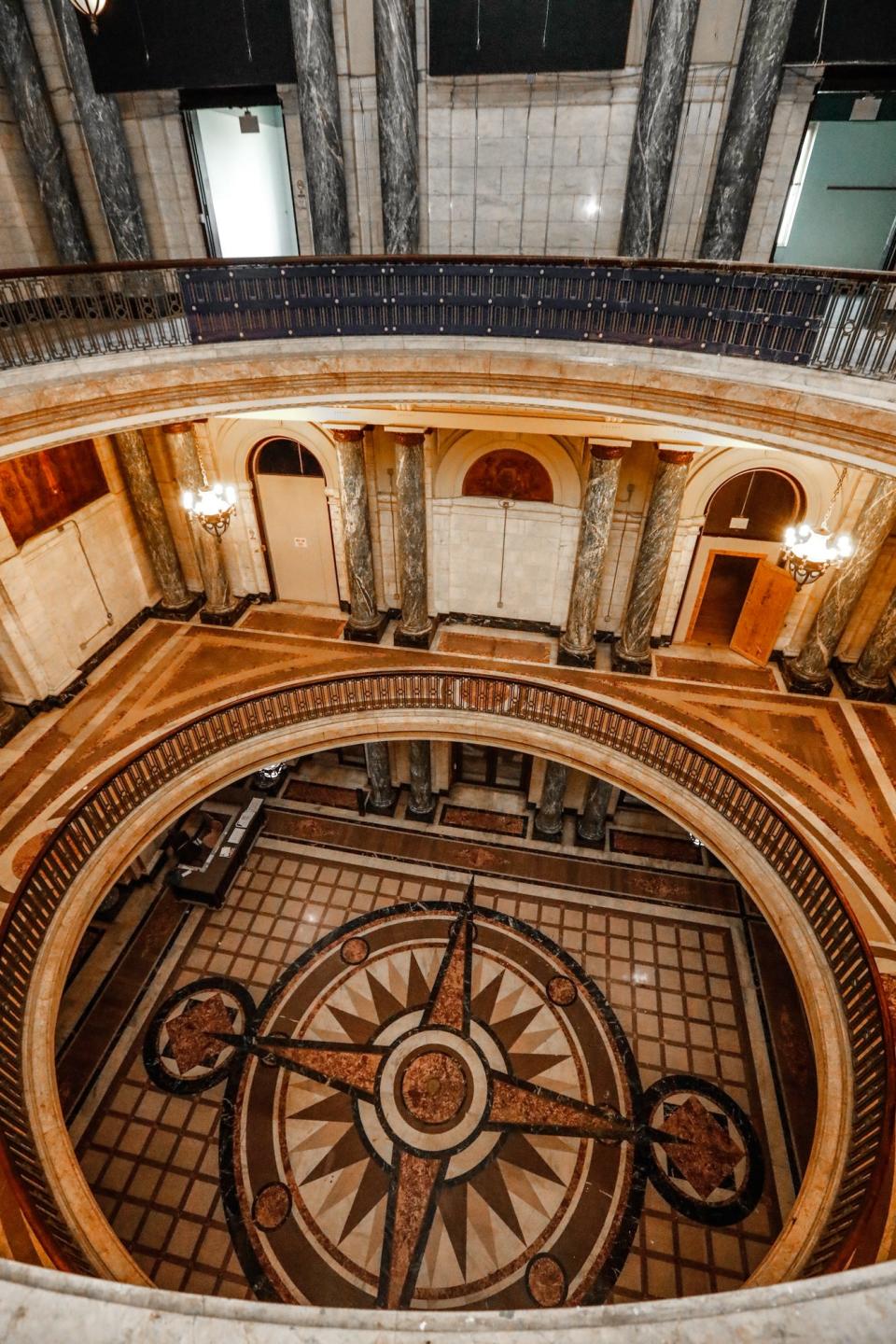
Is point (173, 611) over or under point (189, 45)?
under

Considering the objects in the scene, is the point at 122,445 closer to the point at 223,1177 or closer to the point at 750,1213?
the point at 223,1177

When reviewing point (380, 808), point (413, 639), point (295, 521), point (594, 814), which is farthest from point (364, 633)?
point (594, 814)

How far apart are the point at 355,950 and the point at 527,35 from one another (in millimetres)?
11226

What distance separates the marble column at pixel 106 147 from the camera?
7.60 metres

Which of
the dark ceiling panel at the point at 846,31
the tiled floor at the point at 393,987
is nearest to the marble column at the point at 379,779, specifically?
the tiled floor at the point at 393,987

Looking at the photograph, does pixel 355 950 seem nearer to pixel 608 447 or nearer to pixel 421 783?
pixel 421 783

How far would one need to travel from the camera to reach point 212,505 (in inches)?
352

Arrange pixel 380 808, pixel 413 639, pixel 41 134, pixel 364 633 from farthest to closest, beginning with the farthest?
1. pixel 380 808
2. pixel 364 633
3. pixel 413 639
4. pixel 41 134

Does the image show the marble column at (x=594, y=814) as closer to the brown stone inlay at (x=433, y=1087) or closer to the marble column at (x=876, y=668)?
the marble column at (x=876, y=668)

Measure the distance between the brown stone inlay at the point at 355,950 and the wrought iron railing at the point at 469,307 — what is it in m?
7.82

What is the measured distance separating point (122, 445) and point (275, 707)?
4720 millimetres

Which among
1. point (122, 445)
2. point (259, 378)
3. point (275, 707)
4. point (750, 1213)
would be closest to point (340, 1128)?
point (750, 1213)

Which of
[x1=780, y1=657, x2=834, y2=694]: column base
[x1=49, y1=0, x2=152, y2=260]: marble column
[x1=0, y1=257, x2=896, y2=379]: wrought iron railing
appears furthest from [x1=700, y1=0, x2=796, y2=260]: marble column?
[x1=49, y1=0, x2=152, y2=260]: marble column

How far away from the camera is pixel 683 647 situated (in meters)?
10.7
